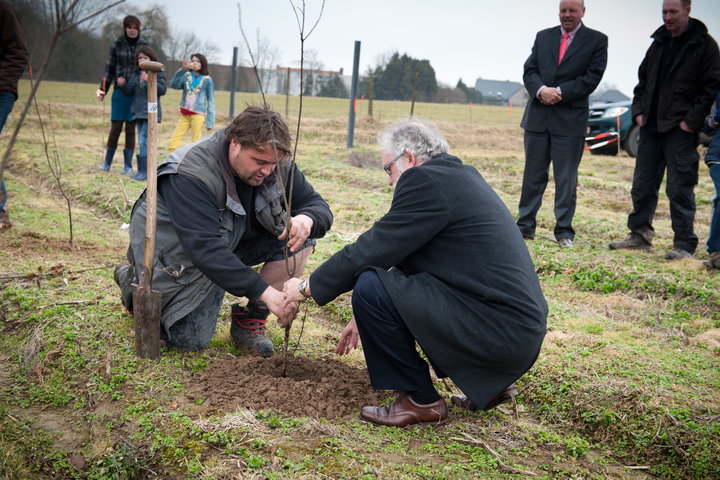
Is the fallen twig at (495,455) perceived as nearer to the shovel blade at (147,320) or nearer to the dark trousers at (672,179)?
the shovel blade at (147,320)

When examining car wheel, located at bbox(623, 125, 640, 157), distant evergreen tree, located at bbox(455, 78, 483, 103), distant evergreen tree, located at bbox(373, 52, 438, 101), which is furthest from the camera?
distant evergreen tree, located at bbox(455, 78, 483, 103)

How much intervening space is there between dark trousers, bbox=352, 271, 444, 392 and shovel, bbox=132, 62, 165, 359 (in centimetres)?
123

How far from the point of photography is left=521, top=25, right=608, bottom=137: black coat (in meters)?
6.52

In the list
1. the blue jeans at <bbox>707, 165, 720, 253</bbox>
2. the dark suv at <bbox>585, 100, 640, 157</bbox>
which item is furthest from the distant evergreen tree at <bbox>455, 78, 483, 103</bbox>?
the blue jeans at <bbox>707, 165, 720, 253</bbox>

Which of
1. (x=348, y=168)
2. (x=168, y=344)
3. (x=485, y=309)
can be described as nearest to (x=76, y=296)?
(x=168, y=344)

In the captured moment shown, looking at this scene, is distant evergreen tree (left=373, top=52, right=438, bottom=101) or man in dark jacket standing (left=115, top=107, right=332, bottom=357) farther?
distant evergreen tree (left=373, top=52, right=438, bottom=101)

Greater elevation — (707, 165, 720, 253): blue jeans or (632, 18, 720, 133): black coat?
(632, 18, 720, 133): black coat

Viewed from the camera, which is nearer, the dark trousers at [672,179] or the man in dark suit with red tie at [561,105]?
the dark trousers at [672,179]

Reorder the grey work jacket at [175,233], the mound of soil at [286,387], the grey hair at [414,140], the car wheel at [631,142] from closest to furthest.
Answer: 1. the grey hair at [414,140]
2. the mound of soil at [286,387]
3. the grey work jacket at [175,233]
4. the car wheel at [631,142]

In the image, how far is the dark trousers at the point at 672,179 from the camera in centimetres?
613

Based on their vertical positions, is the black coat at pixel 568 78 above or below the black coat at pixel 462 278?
above

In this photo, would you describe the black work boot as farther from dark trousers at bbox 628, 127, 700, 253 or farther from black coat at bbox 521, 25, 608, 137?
→ dark trousers at bbox 628, 127, 700, 253

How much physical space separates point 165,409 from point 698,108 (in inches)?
215

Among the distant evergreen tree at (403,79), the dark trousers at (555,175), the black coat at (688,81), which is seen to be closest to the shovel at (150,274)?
the dark trousers at (555,175)
